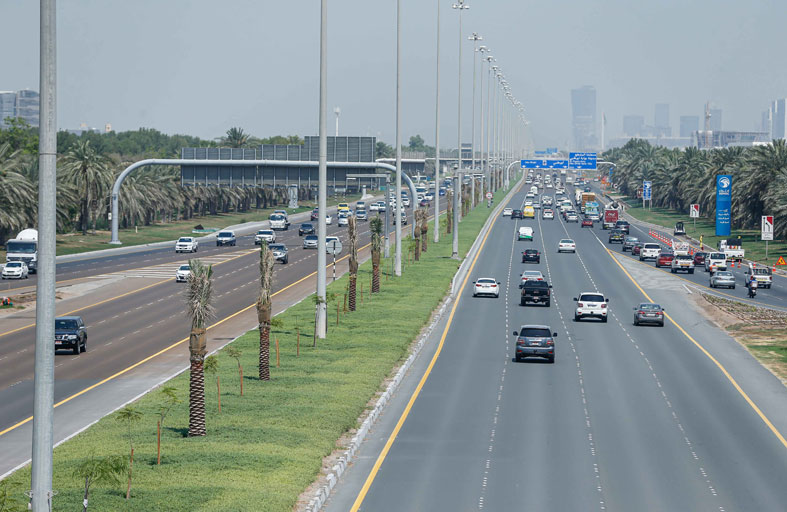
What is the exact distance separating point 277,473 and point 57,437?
9820mm

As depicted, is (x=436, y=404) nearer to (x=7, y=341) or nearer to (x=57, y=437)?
(x=57, y=437)

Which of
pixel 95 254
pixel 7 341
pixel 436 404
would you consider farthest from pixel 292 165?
pixel 436 404

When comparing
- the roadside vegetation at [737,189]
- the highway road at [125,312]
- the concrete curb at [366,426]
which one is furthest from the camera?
the roadside vegetation at [737,189]

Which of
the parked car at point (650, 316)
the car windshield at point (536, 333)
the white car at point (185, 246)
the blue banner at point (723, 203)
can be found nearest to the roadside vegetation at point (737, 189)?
the blue banner at point (723, 203)

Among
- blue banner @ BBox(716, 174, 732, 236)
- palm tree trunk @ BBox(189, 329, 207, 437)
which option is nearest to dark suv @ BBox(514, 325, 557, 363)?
palm tree trunk @ BBox(189, 329, 207, 437)

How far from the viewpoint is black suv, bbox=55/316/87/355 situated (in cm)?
5225

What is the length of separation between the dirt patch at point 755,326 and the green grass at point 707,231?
3673 cm

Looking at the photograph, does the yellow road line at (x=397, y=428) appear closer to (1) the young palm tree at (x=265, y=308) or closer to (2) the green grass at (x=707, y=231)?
(1) the young palm tree at (x=265, y=308)

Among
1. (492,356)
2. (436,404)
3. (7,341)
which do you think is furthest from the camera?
(7,341)

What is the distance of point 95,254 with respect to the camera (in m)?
112

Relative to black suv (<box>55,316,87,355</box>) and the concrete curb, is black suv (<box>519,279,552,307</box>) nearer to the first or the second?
the concrete curb

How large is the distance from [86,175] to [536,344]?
92.6m

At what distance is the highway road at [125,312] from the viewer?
1778 inches

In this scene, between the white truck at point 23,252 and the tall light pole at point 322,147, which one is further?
the white truck at point 23,252
